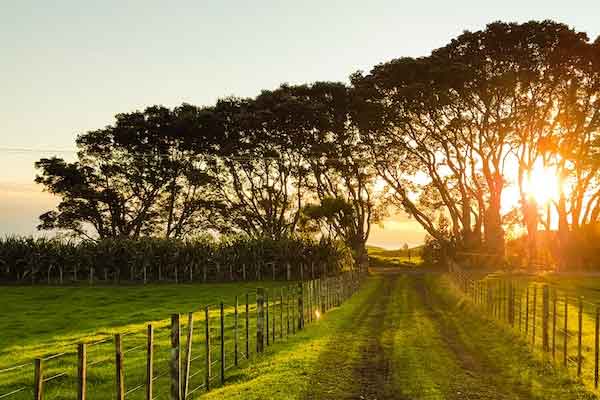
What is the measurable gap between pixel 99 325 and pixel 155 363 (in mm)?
12113

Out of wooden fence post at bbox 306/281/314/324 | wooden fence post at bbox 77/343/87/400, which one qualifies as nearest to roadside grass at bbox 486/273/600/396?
wooden fence post at bbox 306/281/314/324

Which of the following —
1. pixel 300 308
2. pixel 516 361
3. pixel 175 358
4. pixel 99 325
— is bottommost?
pixel 99 325

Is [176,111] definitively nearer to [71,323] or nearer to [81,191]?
[81,191]

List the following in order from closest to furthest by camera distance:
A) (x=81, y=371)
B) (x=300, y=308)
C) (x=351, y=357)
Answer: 1. (x=81, y=371)
2. (x=351, y=357)
3. (x=300, y=308)

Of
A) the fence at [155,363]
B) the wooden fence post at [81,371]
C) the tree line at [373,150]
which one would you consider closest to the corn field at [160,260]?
the tree line at [373,150]

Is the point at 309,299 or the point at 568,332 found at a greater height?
the point at 309,299

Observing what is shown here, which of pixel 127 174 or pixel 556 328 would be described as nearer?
pixel 556 328

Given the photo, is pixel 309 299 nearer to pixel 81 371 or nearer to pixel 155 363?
pixel 155 363

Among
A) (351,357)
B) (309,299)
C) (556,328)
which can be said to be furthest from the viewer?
(309,299)

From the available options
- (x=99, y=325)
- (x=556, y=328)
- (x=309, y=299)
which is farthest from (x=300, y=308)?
(x=99, y=325)

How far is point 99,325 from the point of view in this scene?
30.8 m

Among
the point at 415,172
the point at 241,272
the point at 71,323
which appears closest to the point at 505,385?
the point at 71,323

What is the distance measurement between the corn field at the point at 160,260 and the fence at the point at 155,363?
3194cm

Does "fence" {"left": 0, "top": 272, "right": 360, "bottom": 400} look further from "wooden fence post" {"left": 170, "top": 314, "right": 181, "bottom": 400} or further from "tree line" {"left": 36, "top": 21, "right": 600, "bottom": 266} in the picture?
"tree line" {"left": 36, "top": 21, "right": 600, "bottom": 266}
